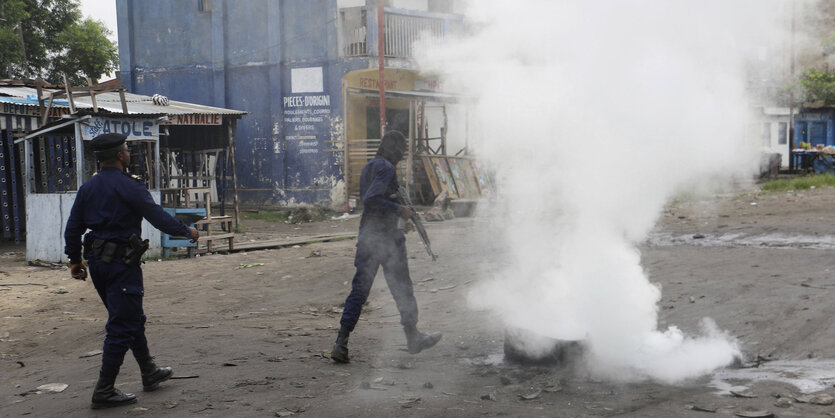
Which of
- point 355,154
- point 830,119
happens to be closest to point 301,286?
point 355,154

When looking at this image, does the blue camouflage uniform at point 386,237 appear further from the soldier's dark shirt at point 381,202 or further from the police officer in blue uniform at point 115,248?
the police officer in blue uniform at point 115,248

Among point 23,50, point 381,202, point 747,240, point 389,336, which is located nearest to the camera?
point 381,202

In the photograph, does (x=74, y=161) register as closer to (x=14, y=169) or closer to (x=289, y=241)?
(x=14, y=169)

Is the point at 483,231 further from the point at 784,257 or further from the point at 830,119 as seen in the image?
the point at 830,119

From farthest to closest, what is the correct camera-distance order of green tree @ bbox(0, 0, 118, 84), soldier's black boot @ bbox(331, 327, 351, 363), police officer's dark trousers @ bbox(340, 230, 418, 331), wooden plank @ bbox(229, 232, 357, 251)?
green tree @ bbox(0, 0, 118, 84) → wooden plank @ bbox(229, 232, 357, 251) → police officer's dark trousers @ bbox(340, 230, 418, 331) → soldier's black boot @ bbox(331, 327, 351, 363)

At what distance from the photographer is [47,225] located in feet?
37.5

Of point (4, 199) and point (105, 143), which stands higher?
point (105, 143)

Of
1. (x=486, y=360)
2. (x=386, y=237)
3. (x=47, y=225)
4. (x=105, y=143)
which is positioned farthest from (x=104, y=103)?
(x=486, y=360)

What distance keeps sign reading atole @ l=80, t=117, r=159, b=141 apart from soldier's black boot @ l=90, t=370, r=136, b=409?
699cm

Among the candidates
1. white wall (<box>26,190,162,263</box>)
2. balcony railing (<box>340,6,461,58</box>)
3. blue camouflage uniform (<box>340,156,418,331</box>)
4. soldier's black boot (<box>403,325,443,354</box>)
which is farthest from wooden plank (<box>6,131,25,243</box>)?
soldier's black boot (<box>403,325,443,354</box>)

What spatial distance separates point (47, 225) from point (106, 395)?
26.7ft

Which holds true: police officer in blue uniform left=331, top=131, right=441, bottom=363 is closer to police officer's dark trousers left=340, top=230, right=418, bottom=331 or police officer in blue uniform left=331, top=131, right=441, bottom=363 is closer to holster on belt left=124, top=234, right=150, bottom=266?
police officer's dark trousers left=340, top=230, right=418, bottom=331

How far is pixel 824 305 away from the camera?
620 cm

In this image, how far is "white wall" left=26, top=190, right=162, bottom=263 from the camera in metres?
11.2
